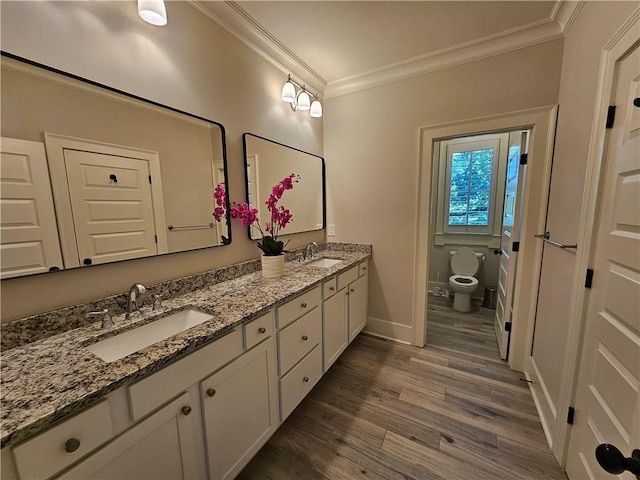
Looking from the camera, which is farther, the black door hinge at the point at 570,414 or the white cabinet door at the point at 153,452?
the black door hinge at the point at 570,414

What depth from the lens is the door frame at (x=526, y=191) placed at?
185cm

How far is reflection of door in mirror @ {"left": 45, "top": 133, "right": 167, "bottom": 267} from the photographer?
104 cm

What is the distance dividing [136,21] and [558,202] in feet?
8.48

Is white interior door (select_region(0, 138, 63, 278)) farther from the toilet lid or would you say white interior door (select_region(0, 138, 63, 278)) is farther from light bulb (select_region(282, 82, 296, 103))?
the toilet lid

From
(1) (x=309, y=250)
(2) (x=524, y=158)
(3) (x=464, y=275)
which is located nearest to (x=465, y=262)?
(3) (x=464, y=275)

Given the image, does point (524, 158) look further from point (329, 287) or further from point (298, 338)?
point (298, 338)

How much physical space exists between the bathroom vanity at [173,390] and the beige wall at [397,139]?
1.10 meters

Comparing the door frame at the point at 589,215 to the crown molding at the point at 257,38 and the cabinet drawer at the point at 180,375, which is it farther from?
the crown molding at the point at 257,38

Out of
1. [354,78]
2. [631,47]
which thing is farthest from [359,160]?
[631,47]

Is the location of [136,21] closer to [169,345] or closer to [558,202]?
[169,345]

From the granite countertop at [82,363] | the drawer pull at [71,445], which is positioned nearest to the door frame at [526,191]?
the granite countertop at [82,363]

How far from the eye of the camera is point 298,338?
1568mm

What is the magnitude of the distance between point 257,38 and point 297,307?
189 cm

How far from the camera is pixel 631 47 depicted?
0.97 meters
